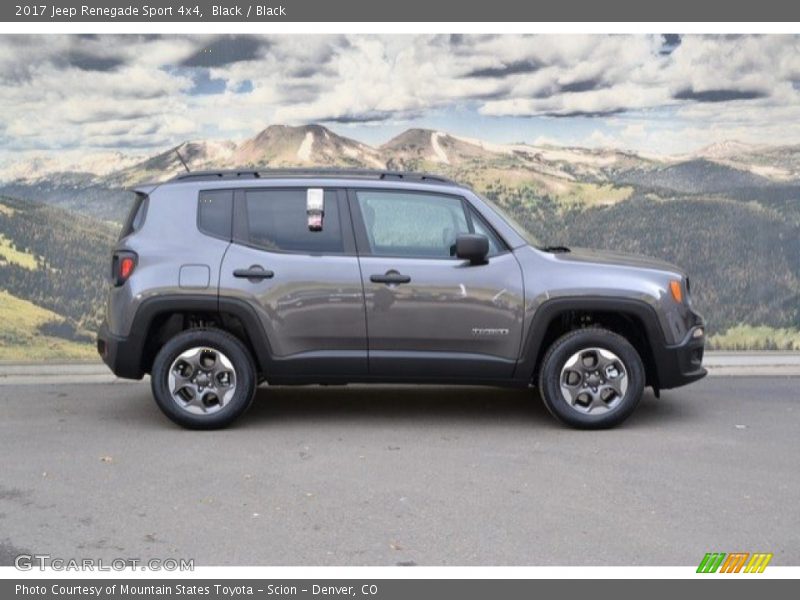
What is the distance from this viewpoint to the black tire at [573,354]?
805 cm

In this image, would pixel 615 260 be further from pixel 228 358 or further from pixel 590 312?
pixel 228 358

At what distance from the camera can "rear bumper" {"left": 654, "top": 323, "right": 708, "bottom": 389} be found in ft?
26.7

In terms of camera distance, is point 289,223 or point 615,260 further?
point 615,260

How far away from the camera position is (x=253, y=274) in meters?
8.06

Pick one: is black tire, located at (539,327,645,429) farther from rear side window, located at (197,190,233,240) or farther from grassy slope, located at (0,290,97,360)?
grassy slope, located at (0,290,97,360)

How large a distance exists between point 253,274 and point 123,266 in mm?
919

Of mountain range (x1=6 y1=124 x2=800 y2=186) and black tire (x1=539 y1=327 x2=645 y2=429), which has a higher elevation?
mountain range (x1=6 y1=124 x2=800 y2=186)

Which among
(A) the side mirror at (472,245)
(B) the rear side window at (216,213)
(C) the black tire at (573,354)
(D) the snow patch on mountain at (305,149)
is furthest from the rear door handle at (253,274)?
(D) the snow patch on mountain at (305,149)

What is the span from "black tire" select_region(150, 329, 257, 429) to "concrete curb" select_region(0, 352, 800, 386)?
247cm

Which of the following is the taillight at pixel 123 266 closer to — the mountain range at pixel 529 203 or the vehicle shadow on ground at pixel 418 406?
the vehicle shadow on ground at pixel 418 406

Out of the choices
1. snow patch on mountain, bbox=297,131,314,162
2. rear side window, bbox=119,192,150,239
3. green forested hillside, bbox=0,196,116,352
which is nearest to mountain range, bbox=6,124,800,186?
snow patch on mountain, bbox=297,131,314,162

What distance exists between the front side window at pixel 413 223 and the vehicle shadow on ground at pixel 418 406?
131cm

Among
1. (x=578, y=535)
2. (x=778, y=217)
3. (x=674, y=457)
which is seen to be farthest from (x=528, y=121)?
(x=578, y=535)

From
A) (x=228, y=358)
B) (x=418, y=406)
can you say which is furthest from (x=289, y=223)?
(x=418, y=406)
